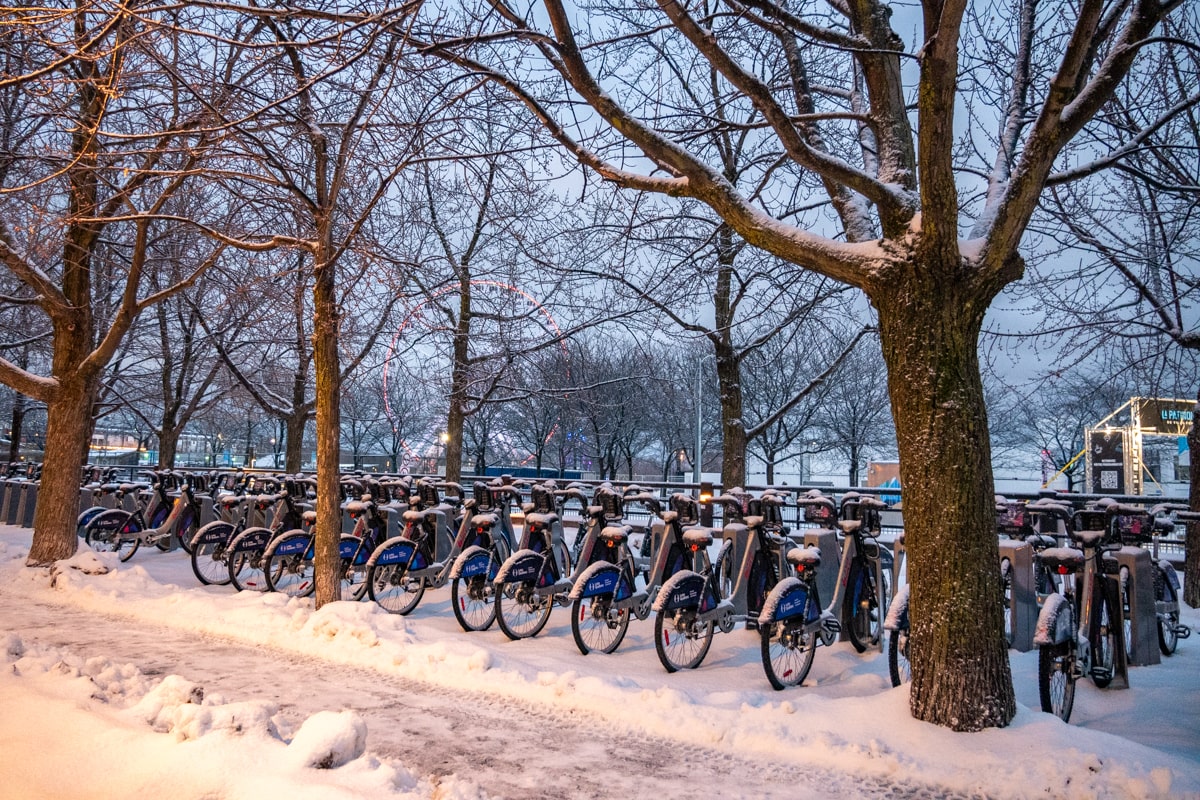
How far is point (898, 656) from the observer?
202 inches

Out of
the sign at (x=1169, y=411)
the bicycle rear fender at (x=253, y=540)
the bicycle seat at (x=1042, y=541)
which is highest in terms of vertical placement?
the sign at (x=1169, y=411)

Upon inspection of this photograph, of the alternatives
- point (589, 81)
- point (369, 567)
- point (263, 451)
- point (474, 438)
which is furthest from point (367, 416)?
point (589, 81)

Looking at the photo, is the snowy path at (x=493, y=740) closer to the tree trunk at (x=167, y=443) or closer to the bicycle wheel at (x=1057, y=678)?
the bicycle wheel at (x=1057, y=678)

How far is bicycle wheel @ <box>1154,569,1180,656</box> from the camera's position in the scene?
6.44 metres

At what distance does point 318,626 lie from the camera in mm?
6391

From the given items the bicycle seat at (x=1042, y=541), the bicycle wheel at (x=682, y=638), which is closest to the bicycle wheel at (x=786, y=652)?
the bicycle wheel at (x=682, y=638)

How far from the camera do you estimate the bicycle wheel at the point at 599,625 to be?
6121mm

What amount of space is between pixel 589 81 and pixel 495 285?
987 centimetres

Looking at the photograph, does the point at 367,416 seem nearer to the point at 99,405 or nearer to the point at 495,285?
the point at 99,405

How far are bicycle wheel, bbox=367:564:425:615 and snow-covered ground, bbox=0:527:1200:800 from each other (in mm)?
830

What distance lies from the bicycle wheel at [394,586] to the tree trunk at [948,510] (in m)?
4.92

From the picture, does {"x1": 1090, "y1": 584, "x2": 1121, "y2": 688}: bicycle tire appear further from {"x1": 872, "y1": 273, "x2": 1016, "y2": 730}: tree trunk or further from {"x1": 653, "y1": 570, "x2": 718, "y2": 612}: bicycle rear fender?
Result: {"x1": 653, "y1": 570, "x2": 718, "y2": 612}: bicycle rear fender

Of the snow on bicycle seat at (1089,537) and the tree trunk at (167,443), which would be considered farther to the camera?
the tree trunk at (167,443)

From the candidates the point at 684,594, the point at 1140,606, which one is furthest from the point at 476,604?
the point at 1140,606
